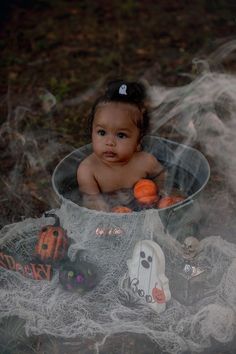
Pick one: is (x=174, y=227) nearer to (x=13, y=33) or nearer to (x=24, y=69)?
(x=24, y=69)

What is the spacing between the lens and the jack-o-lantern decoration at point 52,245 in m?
2.50

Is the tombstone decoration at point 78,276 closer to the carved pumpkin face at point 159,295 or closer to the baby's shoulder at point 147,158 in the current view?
the carved pumpkin face at point 159,295

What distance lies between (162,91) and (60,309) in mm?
1949

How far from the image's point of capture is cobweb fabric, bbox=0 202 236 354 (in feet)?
7.43

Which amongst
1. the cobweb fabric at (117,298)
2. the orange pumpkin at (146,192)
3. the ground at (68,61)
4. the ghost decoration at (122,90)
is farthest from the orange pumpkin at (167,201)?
the ground at (68,61)

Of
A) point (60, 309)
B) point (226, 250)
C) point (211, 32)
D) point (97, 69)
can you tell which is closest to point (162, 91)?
point (97, 69)

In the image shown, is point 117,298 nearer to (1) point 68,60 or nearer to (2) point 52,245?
(2) point 52,245

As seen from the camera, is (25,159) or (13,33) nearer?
(25,159)

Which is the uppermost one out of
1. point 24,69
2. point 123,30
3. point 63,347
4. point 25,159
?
point 123,30

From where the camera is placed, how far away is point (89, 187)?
A: 2771 millimetres

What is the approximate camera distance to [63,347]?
88.7 inches

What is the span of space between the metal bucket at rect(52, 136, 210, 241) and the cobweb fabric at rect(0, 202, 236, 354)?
11 centimetres

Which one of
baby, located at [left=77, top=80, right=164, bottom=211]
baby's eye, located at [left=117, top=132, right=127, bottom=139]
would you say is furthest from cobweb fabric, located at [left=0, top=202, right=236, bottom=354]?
baby's eye, located at [left=117, top=132, right=127, bottom=139]

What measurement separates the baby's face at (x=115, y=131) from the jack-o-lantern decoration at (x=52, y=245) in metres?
0.40
